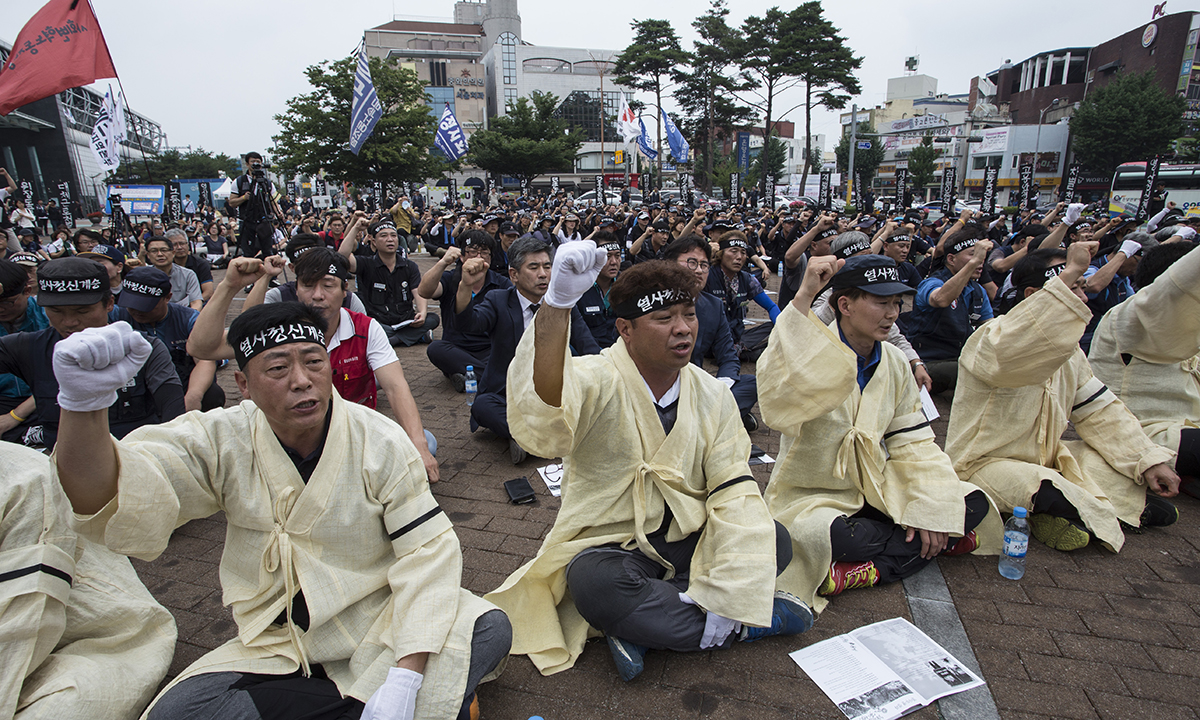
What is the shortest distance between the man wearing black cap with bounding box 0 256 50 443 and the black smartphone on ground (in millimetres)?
2869

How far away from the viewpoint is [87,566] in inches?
90.0

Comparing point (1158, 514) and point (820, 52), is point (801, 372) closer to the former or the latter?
point (1158, 514)

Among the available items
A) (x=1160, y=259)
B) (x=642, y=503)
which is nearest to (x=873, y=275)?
(x=642, y=503)

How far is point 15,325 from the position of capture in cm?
404

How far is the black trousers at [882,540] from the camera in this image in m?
Result: 2.95

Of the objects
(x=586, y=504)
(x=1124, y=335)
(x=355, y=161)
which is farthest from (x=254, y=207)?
(x=355, y=161)

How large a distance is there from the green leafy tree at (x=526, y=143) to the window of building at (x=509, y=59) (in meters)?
34.1

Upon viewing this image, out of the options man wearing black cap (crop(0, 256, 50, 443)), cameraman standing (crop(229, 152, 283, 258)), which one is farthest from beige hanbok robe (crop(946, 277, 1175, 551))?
cameraman standing (crop(229, 152, 283, 258))

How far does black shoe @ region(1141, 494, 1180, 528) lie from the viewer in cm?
358

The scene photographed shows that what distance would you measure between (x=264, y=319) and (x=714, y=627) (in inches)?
79.0

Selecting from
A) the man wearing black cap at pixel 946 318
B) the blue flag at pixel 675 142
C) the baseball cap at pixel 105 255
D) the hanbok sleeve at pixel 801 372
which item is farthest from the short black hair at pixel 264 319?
the blue flag at pixel 675 142

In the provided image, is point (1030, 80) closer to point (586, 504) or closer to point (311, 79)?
point (311, 79)

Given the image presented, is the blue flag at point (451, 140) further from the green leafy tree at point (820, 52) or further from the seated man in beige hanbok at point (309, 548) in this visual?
the green leafy tree at point (820, 52)

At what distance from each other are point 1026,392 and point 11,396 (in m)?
6.03
